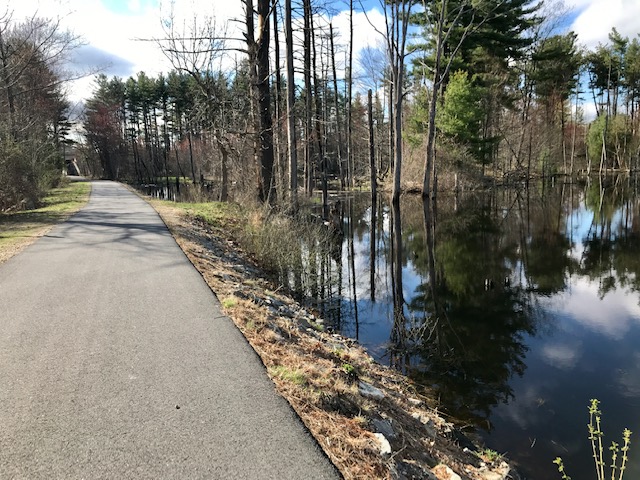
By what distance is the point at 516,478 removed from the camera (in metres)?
4.14

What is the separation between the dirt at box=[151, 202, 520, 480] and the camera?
327 cm

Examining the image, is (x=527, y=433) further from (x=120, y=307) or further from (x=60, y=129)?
(x=60, y=129)

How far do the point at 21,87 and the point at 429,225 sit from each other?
2625 centimetres

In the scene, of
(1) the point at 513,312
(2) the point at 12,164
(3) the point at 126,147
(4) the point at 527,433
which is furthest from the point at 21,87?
(3) the point at 126,147

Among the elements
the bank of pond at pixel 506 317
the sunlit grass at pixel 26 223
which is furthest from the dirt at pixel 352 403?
the sunlit grass at pixel 26 223

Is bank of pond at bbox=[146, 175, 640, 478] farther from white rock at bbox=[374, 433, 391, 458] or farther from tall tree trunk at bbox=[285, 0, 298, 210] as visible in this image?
tall tree trunk at bbox=[285, 0, 298, 210]

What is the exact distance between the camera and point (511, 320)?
8.47m

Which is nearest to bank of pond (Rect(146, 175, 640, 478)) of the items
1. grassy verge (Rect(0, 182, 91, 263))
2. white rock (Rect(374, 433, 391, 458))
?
white rock (Rect(374, 433, 391, 458))

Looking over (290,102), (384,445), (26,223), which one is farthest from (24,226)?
(384,445)

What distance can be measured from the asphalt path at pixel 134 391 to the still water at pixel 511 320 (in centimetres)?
286

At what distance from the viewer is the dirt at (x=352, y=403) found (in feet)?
10.7

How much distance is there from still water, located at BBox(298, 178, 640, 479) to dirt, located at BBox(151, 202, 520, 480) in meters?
0.56

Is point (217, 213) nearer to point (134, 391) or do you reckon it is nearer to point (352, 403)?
point (134, 391)

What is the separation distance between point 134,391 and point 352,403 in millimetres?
1958
